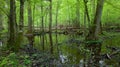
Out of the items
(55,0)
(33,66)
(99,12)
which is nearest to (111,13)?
(55,0)

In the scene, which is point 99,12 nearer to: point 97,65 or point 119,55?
point 119,55

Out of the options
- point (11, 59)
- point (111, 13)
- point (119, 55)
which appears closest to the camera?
point (11, 59)

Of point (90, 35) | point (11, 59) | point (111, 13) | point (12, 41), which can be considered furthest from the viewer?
point (111, 13)

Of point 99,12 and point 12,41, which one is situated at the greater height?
point 99,12

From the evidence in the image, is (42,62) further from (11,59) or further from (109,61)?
(109,61)

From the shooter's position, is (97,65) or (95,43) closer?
(97,65)

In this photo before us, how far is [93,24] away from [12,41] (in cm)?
691

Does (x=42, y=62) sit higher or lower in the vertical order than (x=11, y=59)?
lower

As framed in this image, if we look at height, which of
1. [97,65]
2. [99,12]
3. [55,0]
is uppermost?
[55,0]

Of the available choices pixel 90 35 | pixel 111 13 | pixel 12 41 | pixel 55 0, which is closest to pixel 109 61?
pixel 12 41

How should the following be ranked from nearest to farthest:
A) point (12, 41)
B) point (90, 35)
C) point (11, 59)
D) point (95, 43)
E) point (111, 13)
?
point (11, 59) → point (12, 41) → point (95, 43) → point (90, 35) → point (111, 13)

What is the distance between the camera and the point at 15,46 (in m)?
8.83

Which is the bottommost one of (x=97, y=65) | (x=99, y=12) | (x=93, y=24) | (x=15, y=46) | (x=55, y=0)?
(x=97, y=65)

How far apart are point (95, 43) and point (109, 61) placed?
5047 mm
